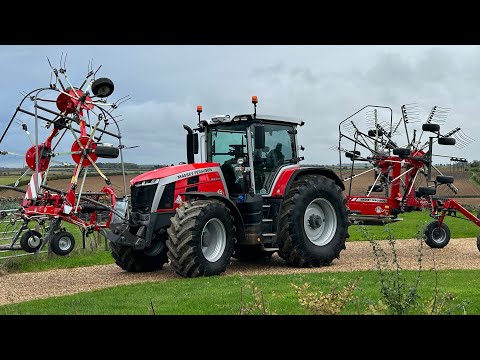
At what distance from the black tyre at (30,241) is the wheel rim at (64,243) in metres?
0.55

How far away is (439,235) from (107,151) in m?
8.78

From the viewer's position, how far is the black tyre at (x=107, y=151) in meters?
12.0

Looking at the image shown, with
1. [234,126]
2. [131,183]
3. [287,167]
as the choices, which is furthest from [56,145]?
[287,167]

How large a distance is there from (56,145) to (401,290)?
33.3ft

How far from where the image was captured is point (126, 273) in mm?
12258

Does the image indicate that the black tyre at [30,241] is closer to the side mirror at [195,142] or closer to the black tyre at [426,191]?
the side mirror at [195,142]

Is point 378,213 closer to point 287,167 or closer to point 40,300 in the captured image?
point 287,167

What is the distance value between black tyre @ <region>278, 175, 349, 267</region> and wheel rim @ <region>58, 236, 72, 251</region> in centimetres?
461

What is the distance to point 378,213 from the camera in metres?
14.6

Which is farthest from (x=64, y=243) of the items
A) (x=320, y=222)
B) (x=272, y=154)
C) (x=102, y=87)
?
(x=320, y=222)

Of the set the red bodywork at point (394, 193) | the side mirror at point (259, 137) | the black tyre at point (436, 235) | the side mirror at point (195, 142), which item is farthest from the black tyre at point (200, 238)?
the black tyre at point (436, 235)

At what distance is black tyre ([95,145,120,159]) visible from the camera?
11998mm

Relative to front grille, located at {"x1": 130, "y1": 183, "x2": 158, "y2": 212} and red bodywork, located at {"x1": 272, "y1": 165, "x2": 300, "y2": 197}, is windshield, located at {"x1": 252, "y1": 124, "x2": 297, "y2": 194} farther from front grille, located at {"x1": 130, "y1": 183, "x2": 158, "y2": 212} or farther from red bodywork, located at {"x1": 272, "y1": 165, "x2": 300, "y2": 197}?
front grille, located at {"x1": 130, "y1": 183, "x2": 158, "y2": 212}
